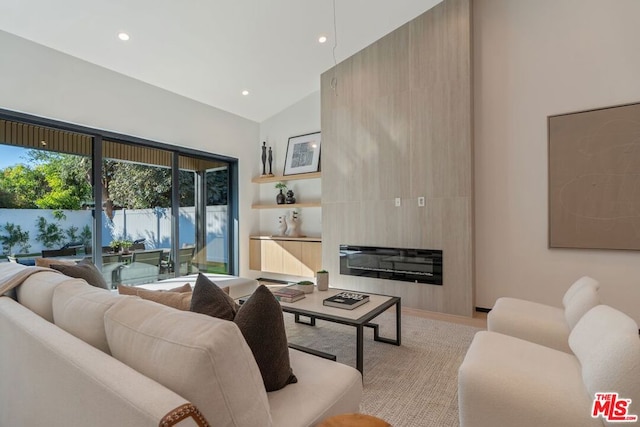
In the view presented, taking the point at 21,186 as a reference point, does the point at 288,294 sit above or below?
below

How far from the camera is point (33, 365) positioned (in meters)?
1.16

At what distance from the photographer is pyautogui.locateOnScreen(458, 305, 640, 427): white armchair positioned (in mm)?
1153

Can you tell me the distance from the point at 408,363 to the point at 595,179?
2.66m

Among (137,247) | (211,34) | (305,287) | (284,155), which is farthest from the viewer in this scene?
(284,155)

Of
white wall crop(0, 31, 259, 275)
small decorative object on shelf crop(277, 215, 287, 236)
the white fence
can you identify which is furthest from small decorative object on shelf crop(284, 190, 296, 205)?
the white fence

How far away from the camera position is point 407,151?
3922mm

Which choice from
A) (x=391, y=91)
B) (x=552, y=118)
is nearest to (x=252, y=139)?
(x=391, y=91)

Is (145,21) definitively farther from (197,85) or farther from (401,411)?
A: (401,411)

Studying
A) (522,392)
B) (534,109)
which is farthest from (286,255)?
(522,392)

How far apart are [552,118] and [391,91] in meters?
1.82

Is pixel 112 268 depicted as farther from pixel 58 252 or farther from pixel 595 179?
pixel 595 179

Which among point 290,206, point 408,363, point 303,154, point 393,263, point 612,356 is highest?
point 303,154

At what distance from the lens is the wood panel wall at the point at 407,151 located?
358 centimetres

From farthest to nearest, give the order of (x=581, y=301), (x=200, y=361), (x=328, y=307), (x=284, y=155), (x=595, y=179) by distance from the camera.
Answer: (x=284, y=155) < (x=595, y=179) < (x=328, y=307) < (x=581, y=301) < (x=200, y=361)
